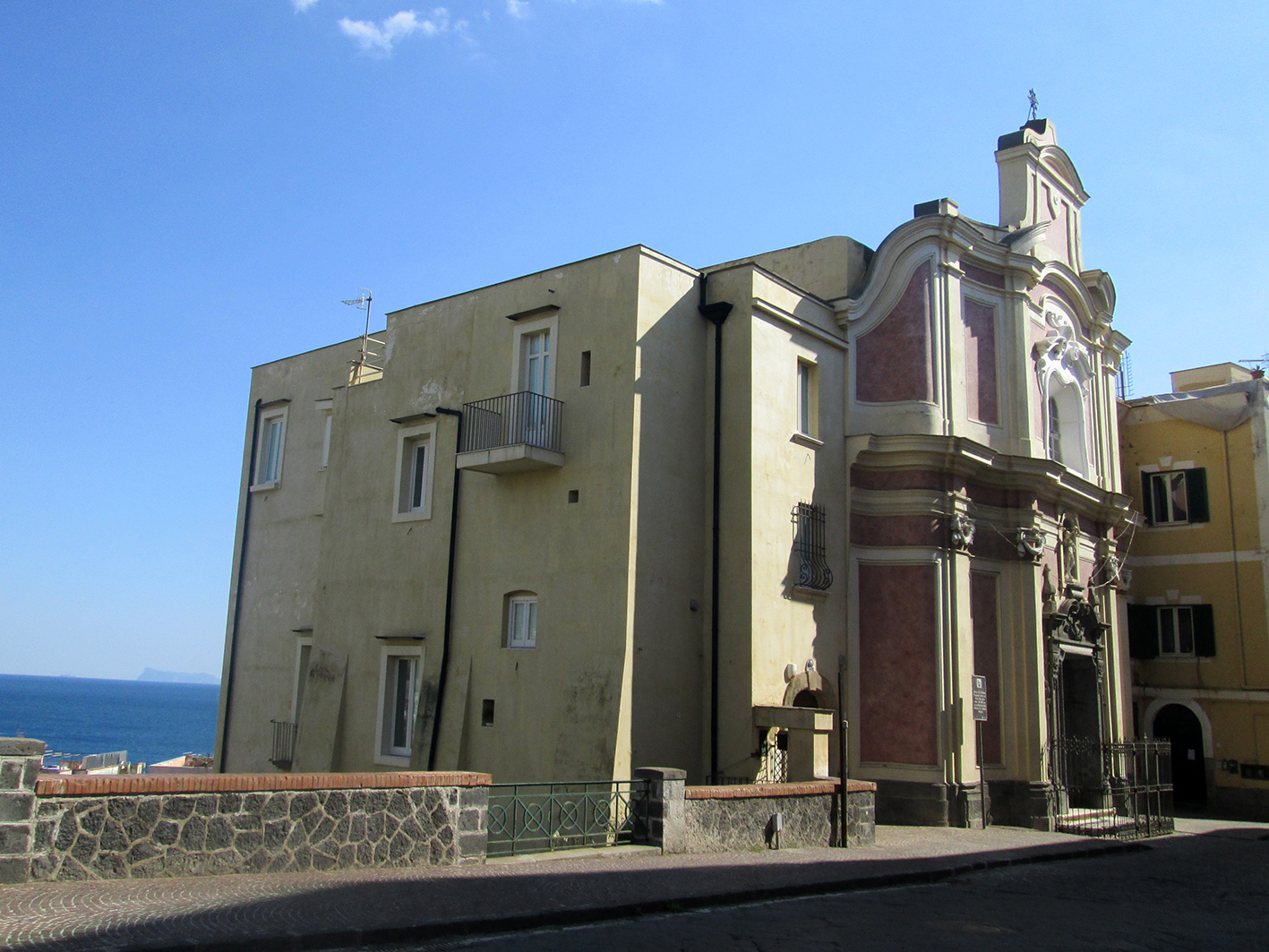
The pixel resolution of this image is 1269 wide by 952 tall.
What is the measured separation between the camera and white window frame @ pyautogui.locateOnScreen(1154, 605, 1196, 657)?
28.3 meters

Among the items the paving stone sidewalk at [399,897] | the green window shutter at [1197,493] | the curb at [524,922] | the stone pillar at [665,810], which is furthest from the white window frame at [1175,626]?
the stone pillar at [665,810]

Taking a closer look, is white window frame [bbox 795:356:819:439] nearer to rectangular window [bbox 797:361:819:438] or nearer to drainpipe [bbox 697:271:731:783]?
rectangular window [bbox 797:361:819:438]

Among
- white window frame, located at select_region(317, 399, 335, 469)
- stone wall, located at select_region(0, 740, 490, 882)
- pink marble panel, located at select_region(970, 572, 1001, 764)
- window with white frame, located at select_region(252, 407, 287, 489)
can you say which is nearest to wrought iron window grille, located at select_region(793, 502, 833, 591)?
pink marble panel, located at select_region(970, 572, 1001, 764)

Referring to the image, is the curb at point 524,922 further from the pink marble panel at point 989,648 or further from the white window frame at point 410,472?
the white window frame at point 410,472

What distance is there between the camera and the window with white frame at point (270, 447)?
2767 centimetres

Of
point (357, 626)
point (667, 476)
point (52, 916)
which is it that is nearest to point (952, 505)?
point (667, 476)

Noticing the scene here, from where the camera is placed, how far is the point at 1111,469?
27.3 meters

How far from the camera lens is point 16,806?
8.95 meters

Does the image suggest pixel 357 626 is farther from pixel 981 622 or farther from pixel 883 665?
pixel 981 622

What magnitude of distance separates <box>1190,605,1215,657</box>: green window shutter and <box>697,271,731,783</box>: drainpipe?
16445 mm

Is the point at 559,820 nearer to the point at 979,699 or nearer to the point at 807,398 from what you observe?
the point at 979,699

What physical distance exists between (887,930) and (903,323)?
14.3 metres

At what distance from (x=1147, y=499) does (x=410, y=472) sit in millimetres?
20469

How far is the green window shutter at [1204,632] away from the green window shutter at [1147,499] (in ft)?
8.88
